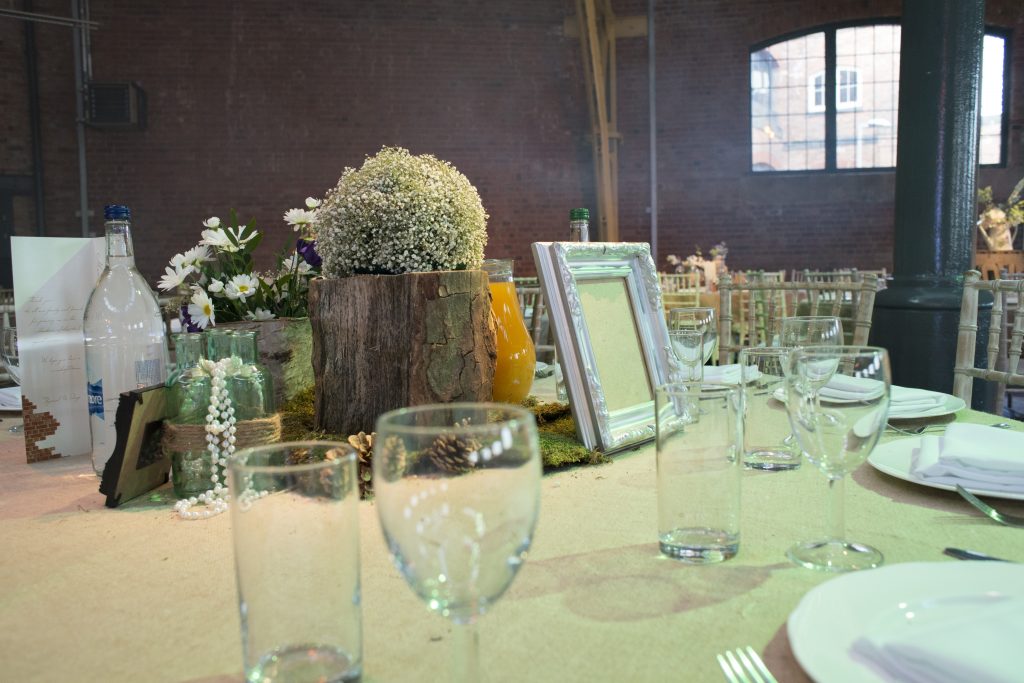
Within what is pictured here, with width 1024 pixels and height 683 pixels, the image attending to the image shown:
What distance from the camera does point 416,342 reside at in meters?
1.04

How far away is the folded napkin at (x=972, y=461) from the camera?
770 millimetres

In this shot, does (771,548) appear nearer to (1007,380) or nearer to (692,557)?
(692,557)

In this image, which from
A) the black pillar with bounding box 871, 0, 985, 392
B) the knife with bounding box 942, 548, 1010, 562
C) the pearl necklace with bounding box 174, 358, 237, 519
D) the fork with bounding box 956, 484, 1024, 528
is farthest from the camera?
the black pillar with bounding box 871, 0, 985, 392

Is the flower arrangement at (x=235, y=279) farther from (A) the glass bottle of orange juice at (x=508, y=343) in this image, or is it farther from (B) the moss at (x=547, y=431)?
(A) the glass bottle of orange juice at (x=508, y=343)

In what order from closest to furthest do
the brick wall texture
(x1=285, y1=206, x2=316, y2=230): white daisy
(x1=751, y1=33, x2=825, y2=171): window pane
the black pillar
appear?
(x1=285, y1=206, x2=316, y2=230): white daisy
the black pillar
the brick wall texture
(x1=751, y1=33, x2=825, y2=171): window pane

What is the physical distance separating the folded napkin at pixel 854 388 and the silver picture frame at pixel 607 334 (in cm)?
39

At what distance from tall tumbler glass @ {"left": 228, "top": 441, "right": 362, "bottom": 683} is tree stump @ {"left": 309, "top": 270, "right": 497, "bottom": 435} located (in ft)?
1.93

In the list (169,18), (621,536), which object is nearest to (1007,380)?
(621,536)

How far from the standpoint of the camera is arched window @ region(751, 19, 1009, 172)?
7.50 metres

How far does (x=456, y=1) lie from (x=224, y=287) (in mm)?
6975

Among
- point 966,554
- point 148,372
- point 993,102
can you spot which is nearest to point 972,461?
point 966,554

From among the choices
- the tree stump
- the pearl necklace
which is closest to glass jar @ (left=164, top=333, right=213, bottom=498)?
the pearl necklace

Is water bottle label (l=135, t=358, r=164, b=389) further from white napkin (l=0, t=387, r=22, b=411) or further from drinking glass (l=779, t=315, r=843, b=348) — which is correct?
drinking glass (l=779, t=315, r=843, b=348)

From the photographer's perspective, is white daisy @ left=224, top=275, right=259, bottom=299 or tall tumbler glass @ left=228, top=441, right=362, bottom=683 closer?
tall tumbler glass @ left=228, top=441, right=362, bottom=683
